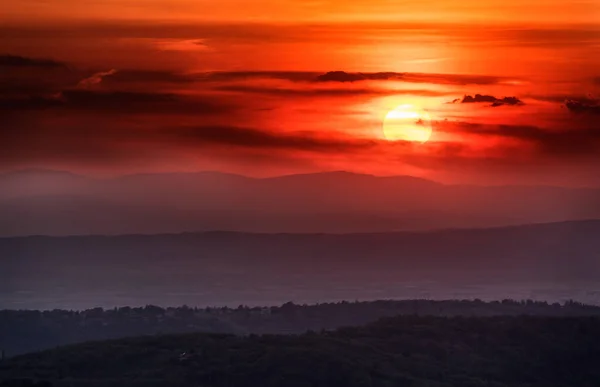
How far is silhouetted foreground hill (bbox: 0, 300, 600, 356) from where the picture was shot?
12838 centimetres

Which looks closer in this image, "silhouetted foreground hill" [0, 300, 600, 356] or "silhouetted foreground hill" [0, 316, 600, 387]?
"silhouetted foreground hill" [0, 316, 600, 387]

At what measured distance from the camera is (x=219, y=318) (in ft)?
464

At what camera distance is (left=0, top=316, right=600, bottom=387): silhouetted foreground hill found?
8206cm

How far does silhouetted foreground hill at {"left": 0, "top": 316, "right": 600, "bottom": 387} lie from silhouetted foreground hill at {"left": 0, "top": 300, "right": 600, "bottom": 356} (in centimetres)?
2689

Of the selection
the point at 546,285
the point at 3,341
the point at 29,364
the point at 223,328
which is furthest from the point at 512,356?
the point at 546,285

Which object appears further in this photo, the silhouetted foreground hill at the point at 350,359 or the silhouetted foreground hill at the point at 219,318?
the silhouetted foreground hill at the point at 219,318

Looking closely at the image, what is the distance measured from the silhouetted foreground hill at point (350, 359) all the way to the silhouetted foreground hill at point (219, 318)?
26894 millimetres

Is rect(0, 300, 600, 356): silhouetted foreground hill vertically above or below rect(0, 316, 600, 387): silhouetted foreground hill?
above

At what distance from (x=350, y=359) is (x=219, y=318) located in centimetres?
5651

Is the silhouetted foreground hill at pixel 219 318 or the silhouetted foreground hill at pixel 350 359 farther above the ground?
the silhouetted foreground hill at pixel 219 318

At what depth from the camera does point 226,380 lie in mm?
81875

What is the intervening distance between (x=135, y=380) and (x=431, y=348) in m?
19.0

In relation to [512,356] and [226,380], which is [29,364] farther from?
[512,356]

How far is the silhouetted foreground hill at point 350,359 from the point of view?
269ft
